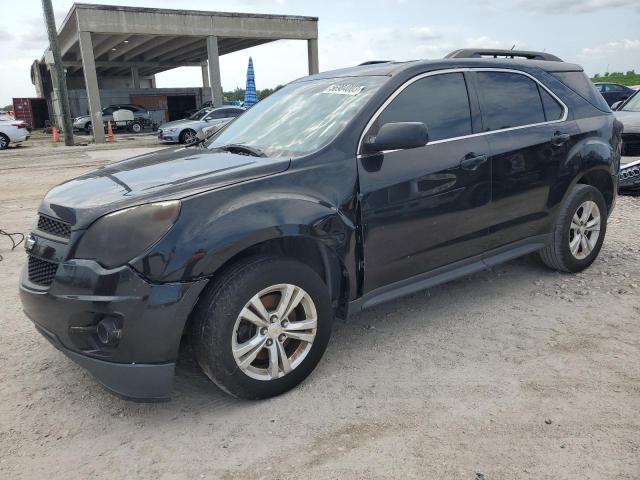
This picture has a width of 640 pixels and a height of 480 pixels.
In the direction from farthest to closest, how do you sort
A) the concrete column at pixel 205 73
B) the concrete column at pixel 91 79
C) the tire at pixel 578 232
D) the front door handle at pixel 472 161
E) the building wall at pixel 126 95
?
the concrete column at pixel 205 73
the building wall at pixel 126 95
the concrete column at pixel 91 79
the tire at pixel 578 232
the front door handle at pixel 472 161

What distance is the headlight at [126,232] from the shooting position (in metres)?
2.50

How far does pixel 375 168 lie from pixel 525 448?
1686mm

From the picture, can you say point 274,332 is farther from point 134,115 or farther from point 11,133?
point 134,115

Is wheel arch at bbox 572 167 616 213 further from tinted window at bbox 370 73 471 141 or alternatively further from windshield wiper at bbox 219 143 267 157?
windshield wiper at bbox 219 143 267 157

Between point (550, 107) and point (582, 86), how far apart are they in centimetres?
57

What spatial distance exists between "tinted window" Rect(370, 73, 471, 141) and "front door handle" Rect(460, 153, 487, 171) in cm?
17

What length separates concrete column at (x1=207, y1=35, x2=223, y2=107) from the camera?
90.3ft

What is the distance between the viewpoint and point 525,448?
246 centimetres

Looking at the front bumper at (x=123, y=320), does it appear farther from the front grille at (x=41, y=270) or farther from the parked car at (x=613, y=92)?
the parked car at (x=613, y=92)

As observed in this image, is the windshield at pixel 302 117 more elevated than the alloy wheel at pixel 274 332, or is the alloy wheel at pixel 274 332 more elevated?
the windshield at pixel 302 117

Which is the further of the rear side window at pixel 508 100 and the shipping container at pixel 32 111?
the shipping container at pixel 32 111

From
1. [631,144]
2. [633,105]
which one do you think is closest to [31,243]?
[631,144]

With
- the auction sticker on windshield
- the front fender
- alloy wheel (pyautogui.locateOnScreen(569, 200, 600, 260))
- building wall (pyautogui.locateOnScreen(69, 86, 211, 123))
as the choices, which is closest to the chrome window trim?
the auction sticker on windshield

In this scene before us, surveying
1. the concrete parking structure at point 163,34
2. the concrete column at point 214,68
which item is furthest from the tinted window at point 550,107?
the concrete column at point 214,68
